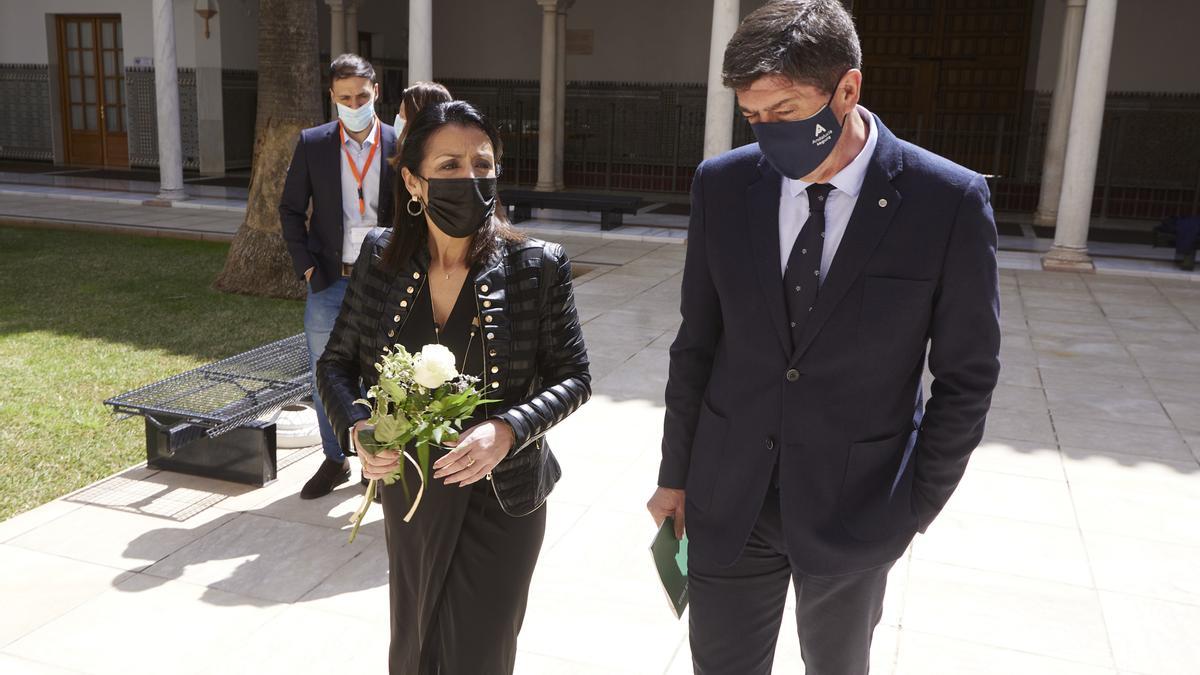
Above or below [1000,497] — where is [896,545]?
above

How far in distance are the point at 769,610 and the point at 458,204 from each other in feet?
3.69

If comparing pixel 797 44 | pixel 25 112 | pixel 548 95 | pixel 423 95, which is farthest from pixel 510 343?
pixel 25 112

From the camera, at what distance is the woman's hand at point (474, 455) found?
2.13 meters

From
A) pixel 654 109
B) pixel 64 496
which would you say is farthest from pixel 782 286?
pixel 654 109

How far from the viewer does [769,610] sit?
7.23ft

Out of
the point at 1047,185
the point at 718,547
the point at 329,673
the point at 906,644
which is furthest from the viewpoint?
the point at 1047,185

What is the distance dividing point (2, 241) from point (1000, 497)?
10612 millimetres

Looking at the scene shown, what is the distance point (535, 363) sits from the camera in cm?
249

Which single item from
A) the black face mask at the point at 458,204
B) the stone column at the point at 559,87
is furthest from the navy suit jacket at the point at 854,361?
the stone column at the point at 559,87

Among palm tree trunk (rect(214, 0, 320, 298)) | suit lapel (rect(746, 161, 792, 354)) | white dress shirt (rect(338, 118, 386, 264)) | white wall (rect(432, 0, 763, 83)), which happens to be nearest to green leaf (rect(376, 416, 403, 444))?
suit lapel (rect(746, 161, 792, 354))

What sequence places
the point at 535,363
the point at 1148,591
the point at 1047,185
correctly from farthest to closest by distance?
the point at 1047,185 → the point at 1148,591 → the point at 535,363

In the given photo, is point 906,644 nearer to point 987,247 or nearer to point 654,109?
point 987,247

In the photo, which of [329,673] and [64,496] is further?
[64,496]

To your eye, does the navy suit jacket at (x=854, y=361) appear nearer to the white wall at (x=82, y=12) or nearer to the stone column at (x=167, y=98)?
the stone column at (x=167, y=98)
